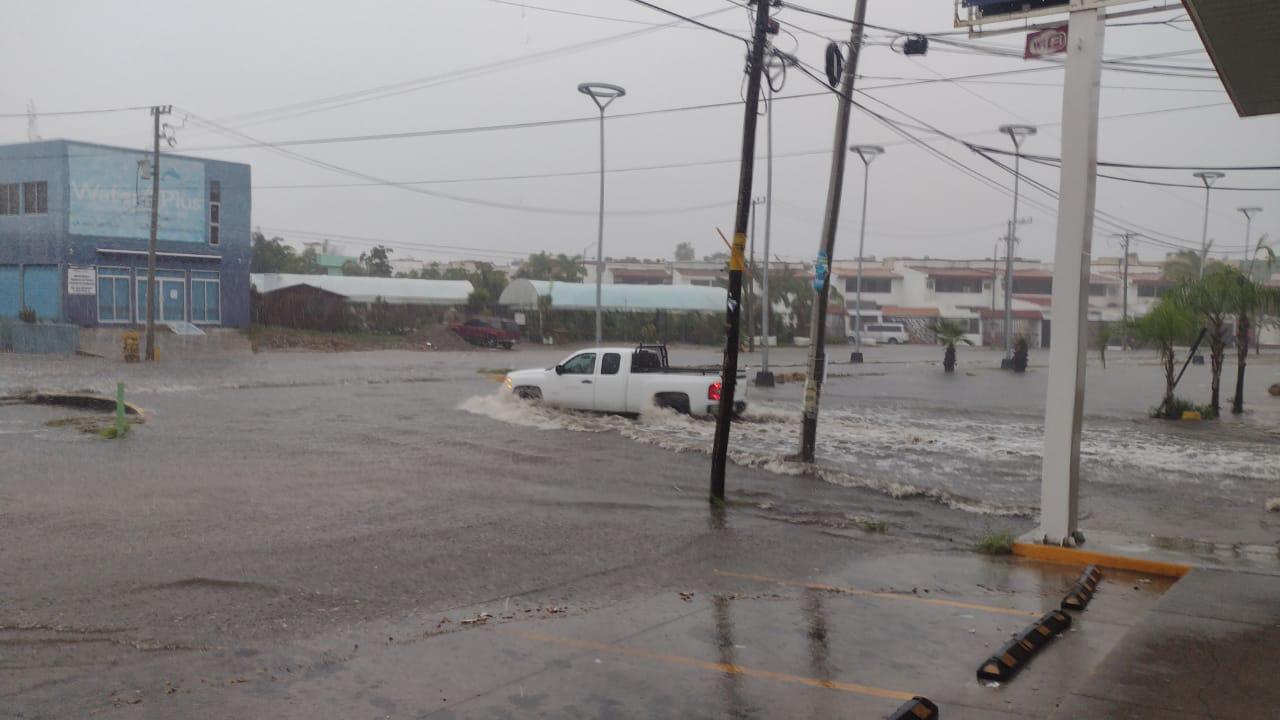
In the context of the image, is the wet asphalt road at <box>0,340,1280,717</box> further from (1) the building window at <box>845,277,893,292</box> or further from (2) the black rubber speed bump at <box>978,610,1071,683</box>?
(1) the building window at <box>845,277,893,292</box>

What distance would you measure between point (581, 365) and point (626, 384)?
1192mm

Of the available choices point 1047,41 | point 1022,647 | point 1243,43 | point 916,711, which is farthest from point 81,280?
point 916,711

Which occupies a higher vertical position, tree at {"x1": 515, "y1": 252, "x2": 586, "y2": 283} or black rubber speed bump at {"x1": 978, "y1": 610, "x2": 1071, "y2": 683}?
tree at {"x1": 515, "y1": 252, "x2": 586, "y2": 283}

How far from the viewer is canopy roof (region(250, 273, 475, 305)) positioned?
212 ft

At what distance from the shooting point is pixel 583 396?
73.2 feet

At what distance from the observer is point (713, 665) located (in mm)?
6566

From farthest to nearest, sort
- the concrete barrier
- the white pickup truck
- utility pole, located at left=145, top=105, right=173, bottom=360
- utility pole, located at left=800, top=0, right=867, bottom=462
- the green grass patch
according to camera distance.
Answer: the concrete barrier
utility pole, located at left=145, top=105, right=173, bottom=360
the white pickup truck
utility pole, located at left=800, top=0, right=867, bottom=462
the green grass patch

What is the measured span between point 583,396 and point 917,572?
13.1m

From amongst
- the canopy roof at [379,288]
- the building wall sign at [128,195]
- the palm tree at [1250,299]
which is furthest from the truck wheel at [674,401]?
the canopy roof at [379,288]

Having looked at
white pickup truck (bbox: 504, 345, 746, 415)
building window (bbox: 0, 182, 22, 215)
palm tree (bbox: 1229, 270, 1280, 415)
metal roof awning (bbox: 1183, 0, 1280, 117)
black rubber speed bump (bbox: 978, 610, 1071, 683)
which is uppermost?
building window (bbox: 0, 182, 22, 215)

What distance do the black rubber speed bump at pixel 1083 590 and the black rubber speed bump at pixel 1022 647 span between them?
0.40 meters

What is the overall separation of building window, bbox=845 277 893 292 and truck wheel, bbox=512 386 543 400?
8827 cm

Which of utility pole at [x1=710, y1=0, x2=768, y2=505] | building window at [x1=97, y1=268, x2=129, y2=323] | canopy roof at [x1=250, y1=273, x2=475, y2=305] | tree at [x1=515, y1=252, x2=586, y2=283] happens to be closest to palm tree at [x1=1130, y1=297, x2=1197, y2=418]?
utility pole at [x1=710, y1=0, x2=768, y2=505]

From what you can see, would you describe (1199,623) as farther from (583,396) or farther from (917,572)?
(583,396)
